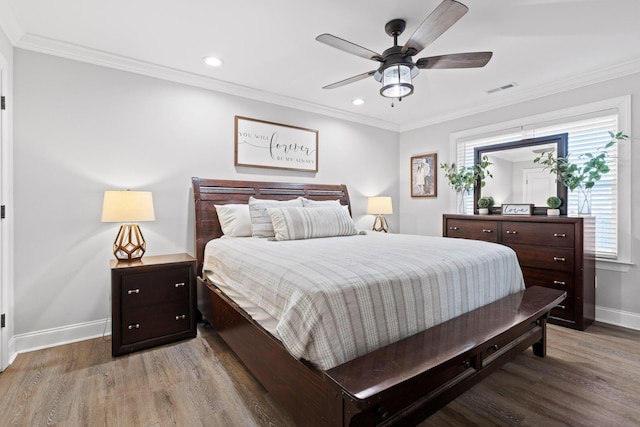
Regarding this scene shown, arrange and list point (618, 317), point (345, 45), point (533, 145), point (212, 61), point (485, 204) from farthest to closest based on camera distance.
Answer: point (485, 204) < point (533, 145) < point (618, 317) < point (212, 61) < point (345, 45)

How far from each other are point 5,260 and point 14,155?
825mm

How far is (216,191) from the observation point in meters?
3.32

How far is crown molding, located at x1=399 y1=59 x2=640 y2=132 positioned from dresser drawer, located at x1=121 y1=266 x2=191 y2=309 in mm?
3955

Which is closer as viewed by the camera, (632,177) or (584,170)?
(632,177)

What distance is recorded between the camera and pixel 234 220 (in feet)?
10.2

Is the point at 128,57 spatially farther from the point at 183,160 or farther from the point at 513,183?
the point at 513,183

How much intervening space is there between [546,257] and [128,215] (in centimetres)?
386

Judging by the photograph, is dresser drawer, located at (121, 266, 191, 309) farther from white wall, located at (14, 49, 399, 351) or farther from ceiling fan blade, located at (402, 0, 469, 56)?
ceiling fan blade, located at (402, 0, 469, 56)

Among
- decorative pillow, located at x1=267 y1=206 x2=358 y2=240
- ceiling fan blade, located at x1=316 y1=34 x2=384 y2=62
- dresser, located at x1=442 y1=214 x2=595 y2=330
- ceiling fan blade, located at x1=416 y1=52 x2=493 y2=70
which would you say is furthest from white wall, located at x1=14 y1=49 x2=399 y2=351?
dresser, located at x1=442 y1=214 x2=595 y2=330

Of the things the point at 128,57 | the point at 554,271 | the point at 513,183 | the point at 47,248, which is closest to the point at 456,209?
the point at 513,183

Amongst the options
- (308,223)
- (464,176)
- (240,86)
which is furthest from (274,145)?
(464,176)

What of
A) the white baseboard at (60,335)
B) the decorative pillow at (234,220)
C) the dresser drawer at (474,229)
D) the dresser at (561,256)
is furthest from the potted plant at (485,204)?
the white baseboard at (60,335)

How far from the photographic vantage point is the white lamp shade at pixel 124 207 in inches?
97.6

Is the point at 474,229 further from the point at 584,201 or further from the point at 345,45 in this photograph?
the point at 345,45
